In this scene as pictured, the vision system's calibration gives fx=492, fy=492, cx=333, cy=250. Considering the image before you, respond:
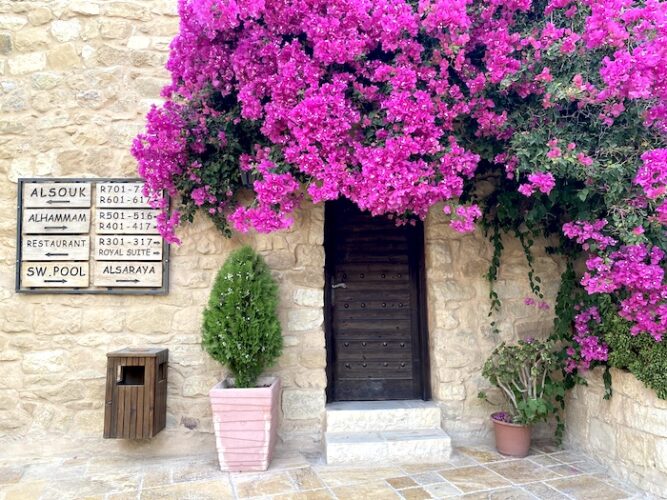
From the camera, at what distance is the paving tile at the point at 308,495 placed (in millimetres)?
2623

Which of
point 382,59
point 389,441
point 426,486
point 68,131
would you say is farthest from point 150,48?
point 426,486

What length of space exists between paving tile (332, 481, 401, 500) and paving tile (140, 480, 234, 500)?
1.96 feet

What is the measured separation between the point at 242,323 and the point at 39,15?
272 cm

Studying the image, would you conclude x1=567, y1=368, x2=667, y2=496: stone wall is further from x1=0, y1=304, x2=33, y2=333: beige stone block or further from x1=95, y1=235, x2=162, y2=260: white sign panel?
x1=0, y1=304, x2=33, y2=333: beige stone block

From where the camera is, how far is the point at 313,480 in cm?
287

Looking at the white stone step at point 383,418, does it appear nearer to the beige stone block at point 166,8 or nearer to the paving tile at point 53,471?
the paving tile at point 53,471

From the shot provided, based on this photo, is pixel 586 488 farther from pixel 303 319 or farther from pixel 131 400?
pixel 131 400

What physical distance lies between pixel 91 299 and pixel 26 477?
3.70ft

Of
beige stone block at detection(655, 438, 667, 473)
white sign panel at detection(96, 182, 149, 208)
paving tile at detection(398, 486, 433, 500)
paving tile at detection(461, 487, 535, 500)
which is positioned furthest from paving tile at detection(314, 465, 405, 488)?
white sign panel at detection(96, 182, 149, 208)

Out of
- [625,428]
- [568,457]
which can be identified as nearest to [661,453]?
[625,428]

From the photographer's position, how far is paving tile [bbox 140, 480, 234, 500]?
2650 mm

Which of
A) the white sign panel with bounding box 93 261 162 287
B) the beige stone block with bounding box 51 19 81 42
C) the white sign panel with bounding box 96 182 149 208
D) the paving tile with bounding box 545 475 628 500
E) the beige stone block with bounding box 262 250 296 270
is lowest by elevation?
the paving tile with bounding box 545 475 628 500

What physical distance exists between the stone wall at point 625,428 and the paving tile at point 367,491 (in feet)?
4.44

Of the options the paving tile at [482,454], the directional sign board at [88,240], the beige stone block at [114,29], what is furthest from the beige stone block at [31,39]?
the paving tile at [482,454]
